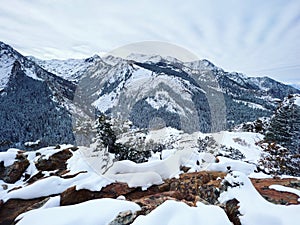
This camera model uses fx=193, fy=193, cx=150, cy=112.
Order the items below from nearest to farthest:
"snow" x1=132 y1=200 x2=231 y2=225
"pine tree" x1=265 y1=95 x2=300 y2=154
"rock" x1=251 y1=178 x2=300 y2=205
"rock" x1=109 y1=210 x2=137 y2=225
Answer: "snow" x1=132 y1=200 x2=231 y2=225 → "rock" x1=109 y1=210 x2=137 y2=225 → "rock" x1=251 y1=178 x2=300 y2=205 → "pine tree" x1=265 y1=95 x2=300 y2=154

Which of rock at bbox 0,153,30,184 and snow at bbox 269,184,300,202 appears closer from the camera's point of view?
snow at bbox 269,184,300,202

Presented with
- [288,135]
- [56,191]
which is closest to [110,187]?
[56,191]

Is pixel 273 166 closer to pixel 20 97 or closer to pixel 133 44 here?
pixel 133 44

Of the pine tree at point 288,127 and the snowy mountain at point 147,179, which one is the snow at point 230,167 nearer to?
the snowy mountain at point 147,179

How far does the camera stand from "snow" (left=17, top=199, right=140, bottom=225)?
4102 mm

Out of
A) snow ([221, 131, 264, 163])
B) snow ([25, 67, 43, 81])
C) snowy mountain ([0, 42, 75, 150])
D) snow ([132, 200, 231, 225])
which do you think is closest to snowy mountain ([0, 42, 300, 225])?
snow ([132, 200, 231, 225])

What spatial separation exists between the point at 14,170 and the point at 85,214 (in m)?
10.7

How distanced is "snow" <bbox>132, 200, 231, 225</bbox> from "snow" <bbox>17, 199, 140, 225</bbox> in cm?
63

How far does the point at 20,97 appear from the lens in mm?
152625

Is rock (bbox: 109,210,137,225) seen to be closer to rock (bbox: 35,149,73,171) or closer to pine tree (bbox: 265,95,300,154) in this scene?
rock (bbox: 35,149,73,171)

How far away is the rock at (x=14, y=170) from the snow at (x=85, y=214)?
909 cm

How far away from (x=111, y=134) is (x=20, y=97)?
562 ft

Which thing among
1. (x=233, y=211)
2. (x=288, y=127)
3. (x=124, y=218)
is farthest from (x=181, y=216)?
(x=288, y=127)

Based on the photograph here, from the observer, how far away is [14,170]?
481 inches
